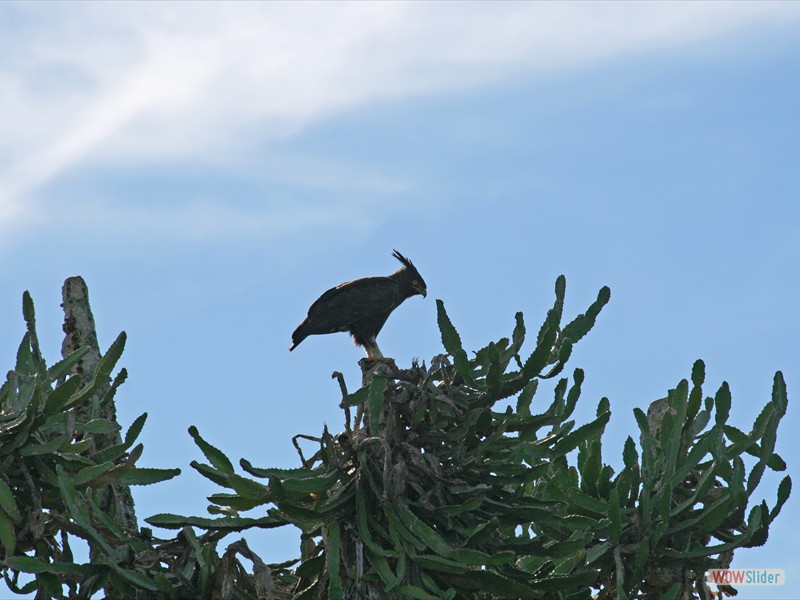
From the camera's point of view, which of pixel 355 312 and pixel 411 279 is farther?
pixel 411 279

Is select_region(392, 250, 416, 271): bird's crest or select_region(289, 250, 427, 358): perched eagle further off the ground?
select_region(392, 250, 416, 271): bird's crest

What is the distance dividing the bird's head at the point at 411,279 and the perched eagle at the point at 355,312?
730 millimetres

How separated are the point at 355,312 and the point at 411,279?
1.63 meters

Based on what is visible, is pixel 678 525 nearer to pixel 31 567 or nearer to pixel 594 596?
pixel 594 596

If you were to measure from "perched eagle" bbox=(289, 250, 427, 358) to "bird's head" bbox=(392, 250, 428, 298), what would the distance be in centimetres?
73

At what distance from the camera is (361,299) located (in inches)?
570

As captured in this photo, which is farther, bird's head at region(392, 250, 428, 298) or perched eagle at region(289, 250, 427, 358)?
bird's head at region(392, 250, 428, 298)

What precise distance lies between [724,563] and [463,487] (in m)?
1.94

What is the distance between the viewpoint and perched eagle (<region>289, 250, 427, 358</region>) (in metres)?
14.3

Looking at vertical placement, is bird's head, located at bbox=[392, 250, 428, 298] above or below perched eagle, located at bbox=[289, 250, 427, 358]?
above

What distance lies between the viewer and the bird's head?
51.5 ft

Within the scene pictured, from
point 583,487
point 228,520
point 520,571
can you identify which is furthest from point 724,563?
point 228,520

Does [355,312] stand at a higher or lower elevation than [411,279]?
lower

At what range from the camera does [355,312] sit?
47.0ft
